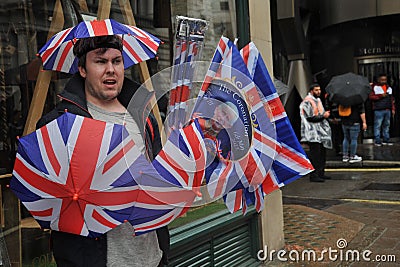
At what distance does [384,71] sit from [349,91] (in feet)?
22.6

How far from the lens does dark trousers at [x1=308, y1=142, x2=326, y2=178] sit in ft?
33.7

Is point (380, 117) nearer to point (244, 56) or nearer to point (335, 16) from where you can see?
point (335, 16)

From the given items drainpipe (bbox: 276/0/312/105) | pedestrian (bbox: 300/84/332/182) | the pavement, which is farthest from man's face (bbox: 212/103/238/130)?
drainpipe (bbox: 276/0/312/105)

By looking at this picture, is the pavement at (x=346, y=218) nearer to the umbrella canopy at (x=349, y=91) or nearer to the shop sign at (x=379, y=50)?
the umbrella canopy at (x=349, y=91)

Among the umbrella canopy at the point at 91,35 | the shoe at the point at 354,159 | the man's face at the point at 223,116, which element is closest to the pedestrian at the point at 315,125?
the shoe at the point at 354,159

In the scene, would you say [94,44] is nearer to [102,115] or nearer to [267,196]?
[102,115]

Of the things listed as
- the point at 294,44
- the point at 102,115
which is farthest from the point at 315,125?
the point at 102,115

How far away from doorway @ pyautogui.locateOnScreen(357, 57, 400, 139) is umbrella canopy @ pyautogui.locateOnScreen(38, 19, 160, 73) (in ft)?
51.7

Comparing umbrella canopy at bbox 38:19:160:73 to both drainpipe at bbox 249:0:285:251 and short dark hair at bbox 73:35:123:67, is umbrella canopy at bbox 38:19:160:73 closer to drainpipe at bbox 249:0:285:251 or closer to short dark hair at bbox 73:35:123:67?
short dark hair at bbox 73:35:123:67

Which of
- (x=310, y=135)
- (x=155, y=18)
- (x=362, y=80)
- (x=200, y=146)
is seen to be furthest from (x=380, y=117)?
(x=200, y=146)

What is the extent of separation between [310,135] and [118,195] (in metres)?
8.26

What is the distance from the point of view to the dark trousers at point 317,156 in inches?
405

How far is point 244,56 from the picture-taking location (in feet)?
11.4

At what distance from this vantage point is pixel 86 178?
2.16m
